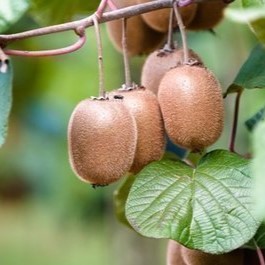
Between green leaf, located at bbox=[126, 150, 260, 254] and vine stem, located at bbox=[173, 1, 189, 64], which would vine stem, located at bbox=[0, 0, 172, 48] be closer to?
vine stem, located at bbox=[173, 1, 189, 64]

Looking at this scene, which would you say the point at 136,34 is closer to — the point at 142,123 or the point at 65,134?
the point at 142,123

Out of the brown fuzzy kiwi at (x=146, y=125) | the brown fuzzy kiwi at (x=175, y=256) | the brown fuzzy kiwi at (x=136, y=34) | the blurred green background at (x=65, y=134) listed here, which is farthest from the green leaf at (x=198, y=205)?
the blurred green background at (x=65, y=134)

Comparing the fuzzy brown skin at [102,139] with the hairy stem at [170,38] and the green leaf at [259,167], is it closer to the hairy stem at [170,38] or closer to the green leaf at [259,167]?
the hairy stem at [170,38]

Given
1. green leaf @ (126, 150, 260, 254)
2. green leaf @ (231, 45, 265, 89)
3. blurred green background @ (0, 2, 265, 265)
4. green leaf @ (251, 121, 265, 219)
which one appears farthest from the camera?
blurred green background @ (0, 2, 265, 265)

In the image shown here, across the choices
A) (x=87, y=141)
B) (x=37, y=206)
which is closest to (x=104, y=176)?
(x=87, y=141)

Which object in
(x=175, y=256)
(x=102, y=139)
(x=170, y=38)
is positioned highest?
(x=170, y=38)

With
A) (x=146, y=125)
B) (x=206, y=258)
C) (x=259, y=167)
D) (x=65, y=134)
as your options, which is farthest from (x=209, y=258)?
(x=65, y=134)

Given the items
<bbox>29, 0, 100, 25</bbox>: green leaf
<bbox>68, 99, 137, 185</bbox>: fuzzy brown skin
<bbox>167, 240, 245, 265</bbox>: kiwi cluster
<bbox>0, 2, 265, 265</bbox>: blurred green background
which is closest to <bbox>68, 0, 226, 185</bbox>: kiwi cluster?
<bbox>68, 99, 137, 185</bbox>: fuzzy brown skin
